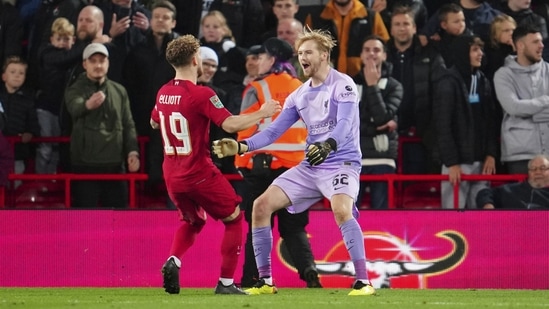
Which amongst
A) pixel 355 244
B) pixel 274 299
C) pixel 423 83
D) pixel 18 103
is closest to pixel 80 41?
pixel 18 103

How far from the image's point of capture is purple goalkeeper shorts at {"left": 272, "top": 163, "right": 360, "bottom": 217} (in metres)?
11.1

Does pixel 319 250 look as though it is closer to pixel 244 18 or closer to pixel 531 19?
pixel 244 18

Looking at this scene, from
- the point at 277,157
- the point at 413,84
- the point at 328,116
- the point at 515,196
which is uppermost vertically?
the point at 413,84

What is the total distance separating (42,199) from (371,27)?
175 inches

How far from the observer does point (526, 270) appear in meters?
13.6

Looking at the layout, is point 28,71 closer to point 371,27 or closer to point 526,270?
point 371,27

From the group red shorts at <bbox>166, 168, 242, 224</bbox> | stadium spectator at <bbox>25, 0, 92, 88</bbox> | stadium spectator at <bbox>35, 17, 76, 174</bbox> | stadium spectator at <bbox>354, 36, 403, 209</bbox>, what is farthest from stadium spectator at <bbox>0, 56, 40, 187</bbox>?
red shorts at <bbox>166, 168, 242, 224</bbox>

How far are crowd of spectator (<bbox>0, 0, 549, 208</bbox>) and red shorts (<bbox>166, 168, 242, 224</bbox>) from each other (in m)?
3.53

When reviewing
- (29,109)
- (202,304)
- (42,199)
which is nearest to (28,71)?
(29,109)

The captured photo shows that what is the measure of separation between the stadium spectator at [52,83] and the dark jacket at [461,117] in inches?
167

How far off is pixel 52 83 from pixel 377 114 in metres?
3.95

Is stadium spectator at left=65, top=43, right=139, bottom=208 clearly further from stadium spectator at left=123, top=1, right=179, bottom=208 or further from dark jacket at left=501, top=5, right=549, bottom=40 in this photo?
dark jacket at left=501, top=5, right=549, bottom=40

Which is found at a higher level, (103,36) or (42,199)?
(103,36)

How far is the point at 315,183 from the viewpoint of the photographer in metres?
11.3
